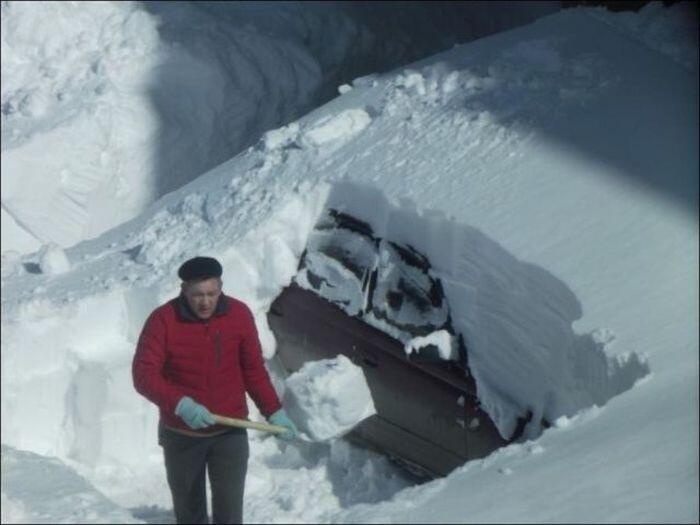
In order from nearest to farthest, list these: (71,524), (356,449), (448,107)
A: (71,524)
(356,449)
(448,107)

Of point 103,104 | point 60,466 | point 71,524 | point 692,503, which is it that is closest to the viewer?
point 692,503

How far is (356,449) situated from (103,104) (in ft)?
13.3

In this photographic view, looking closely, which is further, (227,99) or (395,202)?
(227,99)

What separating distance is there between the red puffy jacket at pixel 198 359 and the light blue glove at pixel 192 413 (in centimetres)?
3

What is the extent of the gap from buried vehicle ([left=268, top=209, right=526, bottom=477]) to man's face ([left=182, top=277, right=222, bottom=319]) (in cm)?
116

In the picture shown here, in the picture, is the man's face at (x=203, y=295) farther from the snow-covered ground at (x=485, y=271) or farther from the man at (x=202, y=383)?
the snow-covered ground at (x=485, y=271)

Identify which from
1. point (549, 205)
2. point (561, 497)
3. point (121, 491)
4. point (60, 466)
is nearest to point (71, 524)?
point (60, 466)

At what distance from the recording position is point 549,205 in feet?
15.9

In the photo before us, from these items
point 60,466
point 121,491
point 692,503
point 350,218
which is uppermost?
point 692,503

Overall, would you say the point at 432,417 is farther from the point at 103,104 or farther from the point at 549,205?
the point at 103,104

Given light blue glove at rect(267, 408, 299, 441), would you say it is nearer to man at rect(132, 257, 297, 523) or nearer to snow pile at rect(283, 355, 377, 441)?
man at rect(132, 257, 297, 523)

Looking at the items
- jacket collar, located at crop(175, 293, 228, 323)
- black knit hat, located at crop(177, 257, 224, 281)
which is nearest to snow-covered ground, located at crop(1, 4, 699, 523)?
jacket collar, located at crop(175, 293, 228, 323)

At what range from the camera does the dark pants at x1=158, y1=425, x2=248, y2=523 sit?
4070 mm

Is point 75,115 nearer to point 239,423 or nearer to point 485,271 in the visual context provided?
point 485,271
